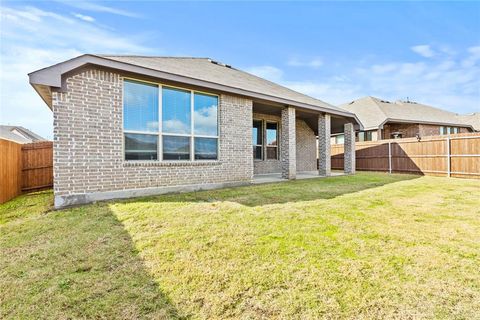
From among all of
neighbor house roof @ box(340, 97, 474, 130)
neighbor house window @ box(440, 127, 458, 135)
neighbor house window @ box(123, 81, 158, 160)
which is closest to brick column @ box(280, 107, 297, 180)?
neighbor house window @ box(123, 81, 158, 160)

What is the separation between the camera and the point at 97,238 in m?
3.72

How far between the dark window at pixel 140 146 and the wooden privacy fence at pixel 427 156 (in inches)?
565

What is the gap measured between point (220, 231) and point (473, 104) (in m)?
41.8

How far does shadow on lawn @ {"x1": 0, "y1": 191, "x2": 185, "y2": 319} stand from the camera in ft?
7.15

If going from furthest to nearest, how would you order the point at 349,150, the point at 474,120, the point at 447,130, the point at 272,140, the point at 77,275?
1. the point at 474,120
2. the point at 447,130
3. the point at 349,150
4. the point at 272,140
5. the point at 77,275

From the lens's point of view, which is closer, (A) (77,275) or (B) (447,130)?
(A) (77,275)

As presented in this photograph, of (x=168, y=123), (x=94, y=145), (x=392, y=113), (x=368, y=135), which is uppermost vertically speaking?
(x=392, y=113)

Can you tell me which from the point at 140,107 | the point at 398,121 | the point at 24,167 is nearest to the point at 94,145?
the point at 140,107

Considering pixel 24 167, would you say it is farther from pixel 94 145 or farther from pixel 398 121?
pixel 398 121

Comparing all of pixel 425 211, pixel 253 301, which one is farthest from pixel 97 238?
pixel 425 211

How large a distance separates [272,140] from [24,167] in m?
11.1

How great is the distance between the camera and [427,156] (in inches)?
520

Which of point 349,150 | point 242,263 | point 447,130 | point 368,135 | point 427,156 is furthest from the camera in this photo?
point 447,130

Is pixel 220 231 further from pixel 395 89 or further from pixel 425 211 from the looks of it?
pixel 395 89
